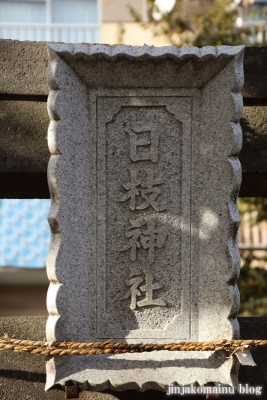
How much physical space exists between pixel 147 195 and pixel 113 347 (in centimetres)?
73

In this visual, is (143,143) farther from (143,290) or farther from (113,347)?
(113,347)

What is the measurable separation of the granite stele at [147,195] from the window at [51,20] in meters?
4.33

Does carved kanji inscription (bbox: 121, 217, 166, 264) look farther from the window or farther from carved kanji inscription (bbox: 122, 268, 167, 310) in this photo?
the window

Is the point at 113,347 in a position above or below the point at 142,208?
below

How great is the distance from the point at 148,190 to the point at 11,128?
727mm

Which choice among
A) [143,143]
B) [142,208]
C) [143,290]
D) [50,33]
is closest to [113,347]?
[143,290]

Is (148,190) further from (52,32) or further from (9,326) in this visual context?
(52,32)

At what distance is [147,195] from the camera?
3178 millimetres

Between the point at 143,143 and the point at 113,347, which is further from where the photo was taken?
the point at 143,143

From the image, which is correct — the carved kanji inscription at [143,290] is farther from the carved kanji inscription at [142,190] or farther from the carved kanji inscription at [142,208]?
the carved kanji inscription at [142,190]

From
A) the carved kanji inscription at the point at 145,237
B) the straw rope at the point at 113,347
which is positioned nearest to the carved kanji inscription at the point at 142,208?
the carved kanji inscription at the point at 145,237

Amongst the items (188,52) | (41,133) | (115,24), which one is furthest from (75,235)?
(115,24)

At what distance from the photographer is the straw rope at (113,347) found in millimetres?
2928

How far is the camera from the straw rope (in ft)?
9.61
